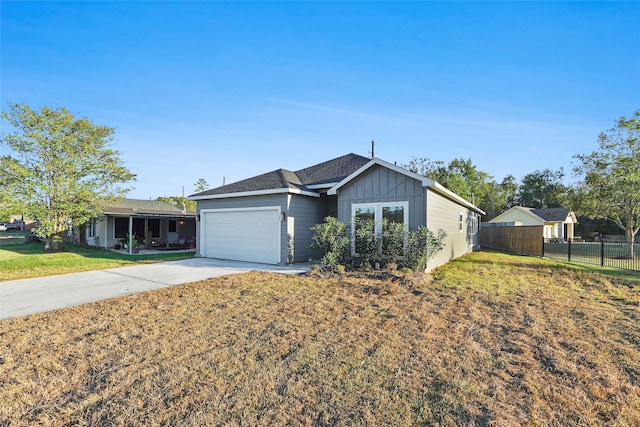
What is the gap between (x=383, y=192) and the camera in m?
9.54

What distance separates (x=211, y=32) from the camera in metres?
9.34

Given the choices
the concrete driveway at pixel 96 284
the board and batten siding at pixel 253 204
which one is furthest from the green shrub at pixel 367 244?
the board and batten siding at pixel 253 204

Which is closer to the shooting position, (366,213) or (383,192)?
(383,192)

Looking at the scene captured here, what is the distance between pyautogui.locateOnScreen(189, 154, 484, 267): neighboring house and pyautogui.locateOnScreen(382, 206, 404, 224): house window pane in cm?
3

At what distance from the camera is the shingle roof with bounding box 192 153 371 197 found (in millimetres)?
11375

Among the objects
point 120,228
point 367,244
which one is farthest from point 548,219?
point 120,228

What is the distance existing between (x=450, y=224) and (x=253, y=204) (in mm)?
7823

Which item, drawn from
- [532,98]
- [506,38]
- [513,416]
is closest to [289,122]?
[506,38]

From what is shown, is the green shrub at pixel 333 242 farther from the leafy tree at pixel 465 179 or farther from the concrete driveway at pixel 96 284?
the leafy tree at pixel 465 179

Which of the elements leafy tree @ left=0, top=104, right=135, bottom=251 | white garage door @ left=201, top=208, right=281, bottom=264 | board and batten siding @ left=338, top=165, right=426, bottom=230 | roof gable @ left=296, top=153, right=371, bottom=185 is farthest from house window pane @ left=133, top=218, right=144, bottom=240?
board and batten siding @ left=338, top=165, right=426, bottom=230

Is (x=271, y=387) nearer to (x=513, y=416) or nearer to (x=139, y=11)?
(x=513, y=416)

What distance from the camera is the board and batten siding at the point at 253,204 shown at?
1062 cm

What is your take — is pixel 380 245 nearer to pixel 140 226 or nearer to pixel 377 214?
pixel 377 214

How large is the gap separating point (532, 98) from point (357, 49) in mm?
6666
